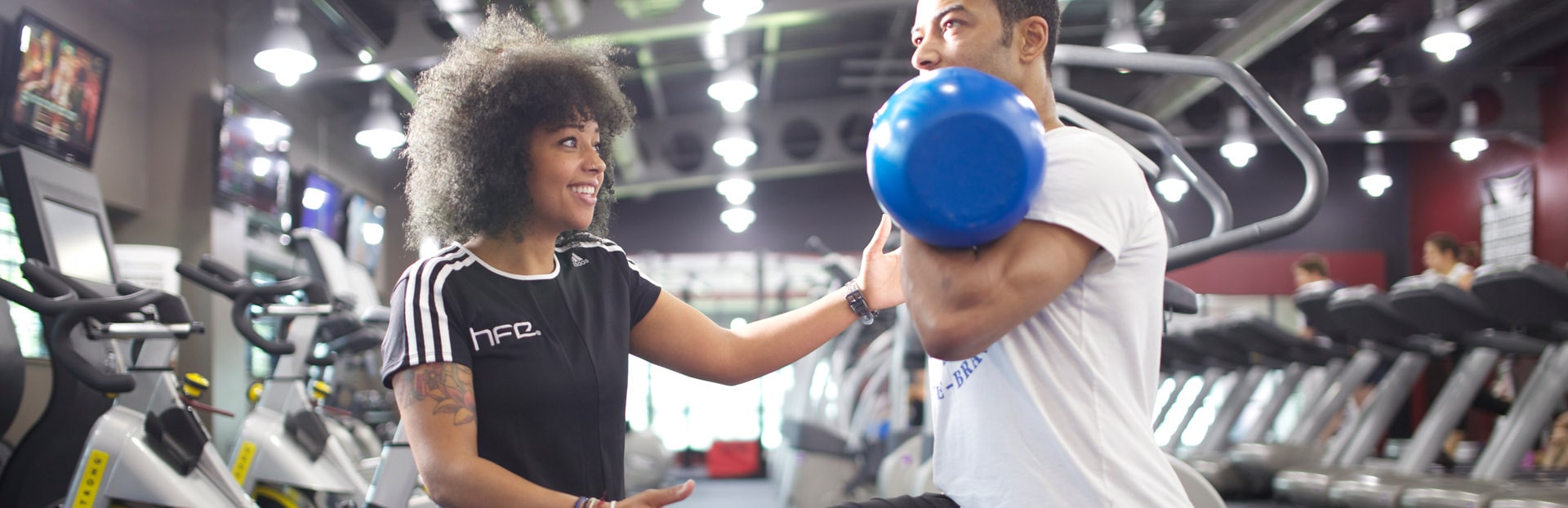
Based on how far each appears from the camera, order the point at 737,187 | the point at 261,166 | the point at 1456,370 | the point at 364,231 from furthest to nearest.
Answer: the point at 737,187
the point at 364,231
the point at 261,166
the point at 1456,370

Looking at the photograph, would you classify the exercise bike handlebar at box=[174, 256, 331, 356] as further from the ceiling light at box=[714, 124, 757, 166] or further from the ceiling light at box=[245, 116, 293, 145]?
the ceiling light at box=[714, 124, 757, 166]

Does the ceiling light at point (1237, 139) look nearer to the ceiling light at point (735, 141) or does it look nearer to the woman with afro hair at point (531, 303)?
the ceiling light at point (735, 141)

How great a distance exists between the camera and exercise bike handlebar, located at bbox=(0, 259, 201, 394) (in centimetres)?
260

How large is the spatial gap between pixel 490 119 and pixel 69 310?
1621 mm

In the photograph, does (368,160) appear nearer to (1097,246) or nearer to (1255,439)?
(1255,439)

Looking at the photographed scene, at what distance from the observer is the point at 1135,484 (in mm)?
1198

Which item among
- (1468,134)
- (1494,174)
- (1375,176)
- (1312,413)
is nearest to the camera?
(1312,413)

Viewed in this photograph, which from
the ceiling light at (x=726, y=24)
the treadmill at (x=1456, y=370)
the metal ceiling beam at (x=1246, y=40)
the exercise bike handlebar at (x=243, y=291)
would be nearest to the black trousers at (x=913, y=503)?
the exercise bike handlebar at (x=243, y=291)

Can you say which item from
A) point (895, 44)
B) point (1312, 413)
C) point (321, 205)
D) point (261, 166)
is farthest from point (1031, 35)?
point (895, 44)

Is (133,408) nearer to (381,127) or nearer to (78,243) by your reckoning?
(78,243)

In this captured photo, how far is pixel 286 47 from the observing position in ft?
19.1

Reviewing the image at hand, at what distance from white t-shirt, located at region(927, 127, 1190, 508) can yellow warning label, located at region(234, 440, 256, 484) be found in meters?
3.20

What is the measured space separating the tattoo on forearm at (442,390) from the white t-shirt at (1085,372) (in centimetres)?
61

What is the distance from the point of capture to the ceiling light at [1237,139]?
32.6ft
